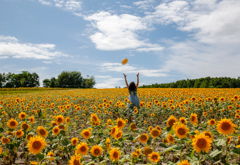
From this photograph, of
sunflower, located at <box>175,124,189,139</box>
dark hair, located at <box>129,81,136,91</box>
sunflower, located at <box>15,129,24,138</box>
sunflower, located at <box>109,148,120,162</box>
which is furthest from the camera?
dark hair, located at <box>129,81,136,91</box>

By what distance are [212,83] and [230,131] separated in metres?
39.6

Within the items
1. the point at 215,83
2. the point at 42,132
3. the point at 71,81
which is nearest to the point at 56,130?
the point at 42,132

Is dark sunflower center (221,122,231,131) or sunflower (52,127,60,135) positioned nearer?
dark sunflower center (221,122,231,131)

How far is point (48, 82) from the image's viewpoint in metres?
103

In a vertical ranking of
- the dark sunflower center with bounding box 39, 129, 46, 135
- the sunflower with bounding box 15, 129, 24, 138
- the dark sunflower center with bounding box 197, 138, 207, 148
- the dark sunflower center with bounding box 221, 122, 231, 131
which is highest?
the dark sunflower center with bounding box 221, 122, 231, 131

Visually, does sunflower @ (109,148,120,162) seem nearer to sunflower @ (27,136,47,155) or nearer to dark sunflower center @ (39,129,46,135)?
sunflower @ (27,136,47,155)

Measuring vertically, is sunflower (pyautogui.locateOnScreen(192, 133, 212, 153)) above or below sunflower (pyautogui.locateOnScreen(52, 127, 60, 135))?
above

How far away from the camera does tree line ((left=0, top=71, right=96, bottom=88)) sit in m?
82.4

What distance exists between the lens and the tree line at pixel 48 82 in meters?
82.4

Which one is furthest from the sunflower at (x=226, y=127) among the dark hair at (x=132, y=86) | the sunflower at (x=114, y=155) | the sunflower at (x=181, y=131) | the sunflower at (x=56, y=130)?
the dark hair at (x=132, y=86)

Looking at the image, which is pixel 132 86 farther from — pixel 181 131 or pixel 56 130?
pixel 181 131

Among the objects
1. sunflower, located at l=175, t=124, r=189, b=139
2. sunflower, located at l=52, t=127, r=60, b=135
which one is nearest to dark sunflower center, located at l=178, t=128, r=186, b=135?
sunflower, located at l=175, t=124, r=189, b=139

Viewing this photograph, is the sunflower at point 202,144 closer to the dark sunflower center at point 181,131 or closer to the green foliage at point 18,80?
the dark sunflower center at point 181,131

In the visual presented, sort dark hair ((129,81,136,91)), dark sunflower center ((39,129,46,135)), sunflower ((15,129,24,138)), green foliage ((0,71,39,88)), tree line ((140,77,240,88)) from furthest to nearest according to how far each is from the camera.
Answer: green foliage ((0,71,39,88)) < tree line ((140,77,240,88)) < dark hair ((129,81,136,91)) < sunflower ((15,129,24,138)) < dark sunflower center ((39,129,46,135))
